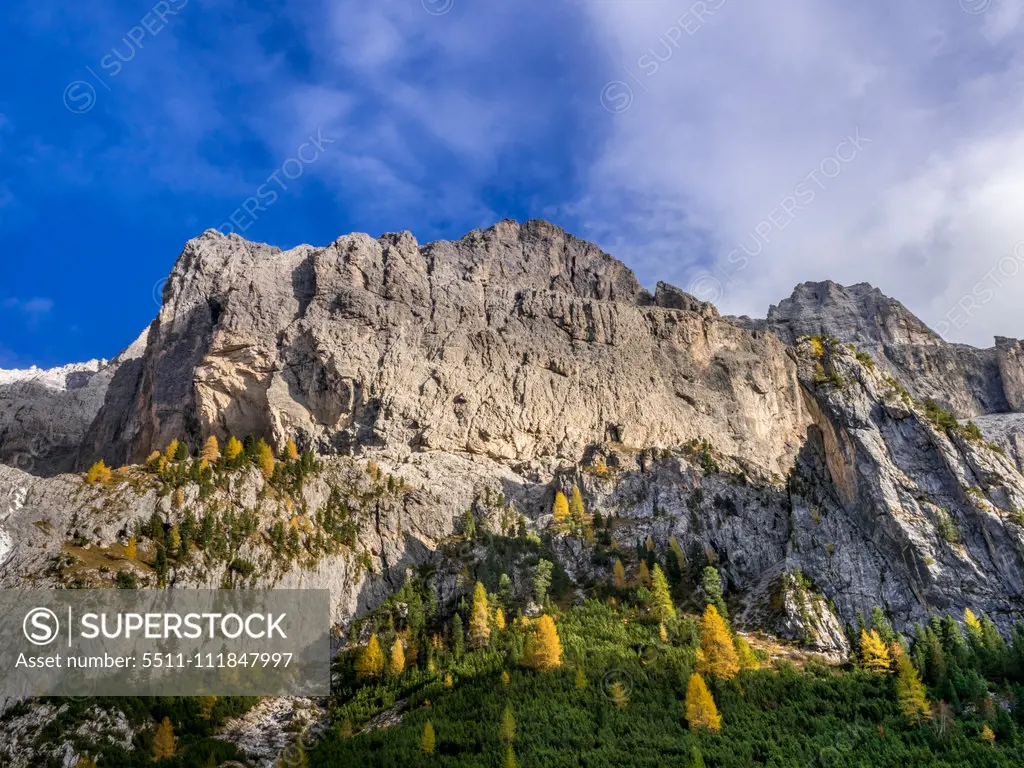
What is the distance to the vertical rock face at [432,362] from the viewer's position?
14812cm

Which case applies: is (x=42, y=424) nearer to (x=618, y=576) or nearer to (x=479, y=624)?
(x=479, y=624)

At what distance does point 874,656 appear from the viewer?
81750 millimetres

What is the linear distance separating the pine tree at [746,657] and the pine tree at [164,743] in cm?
5671

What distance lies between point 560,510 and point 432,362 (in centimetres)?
4575

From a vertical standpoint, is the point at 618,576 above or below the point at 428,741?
above

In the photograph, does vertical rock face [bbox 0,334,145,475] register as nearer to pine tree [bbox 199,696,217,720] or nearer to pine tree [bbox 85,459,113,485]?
pine tree [bbox 85,459,113,485]

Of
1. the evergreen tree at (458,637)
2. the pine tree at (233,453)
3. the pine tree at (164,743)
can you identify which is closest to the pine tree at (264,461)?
the pine tree at (233,453)

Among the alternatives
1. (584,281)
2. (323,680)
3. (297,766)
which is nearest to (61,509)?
(323,680)

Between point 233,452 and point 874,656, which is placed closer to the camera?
point 874,656

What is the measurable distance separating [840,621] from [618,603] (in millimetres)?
27428

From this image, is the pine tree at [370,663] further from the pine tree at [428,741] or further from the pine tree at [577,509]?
the pine tree at [577,509]

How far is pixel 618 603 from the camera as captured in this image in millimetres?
101250

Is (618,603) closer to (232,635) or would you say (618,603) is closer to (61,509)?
(232,635)

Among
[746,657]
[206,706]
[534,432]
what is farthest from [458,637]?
[534,432]
